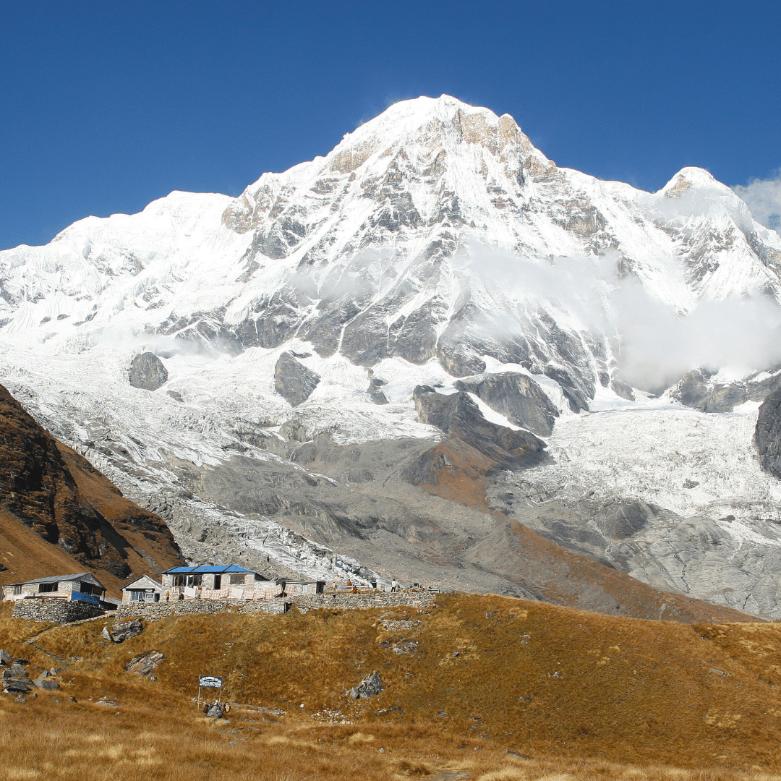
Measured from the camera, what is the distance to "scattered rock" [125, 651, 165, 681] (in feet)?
212

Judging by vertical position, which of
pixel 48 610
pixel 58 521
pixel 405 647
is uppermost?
pixel 58 521

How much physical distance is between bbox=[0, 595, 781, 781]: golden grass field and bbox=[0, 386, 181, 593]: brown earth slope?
54553mm

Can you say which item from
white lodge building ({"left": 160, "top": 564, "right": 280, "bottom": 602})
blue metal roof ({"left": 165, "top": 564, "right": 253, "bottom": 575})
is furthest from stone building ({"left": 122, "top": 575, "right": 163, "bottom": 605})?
blue metal roof ({"left": 165, "top": 564, "right": 253, "bottom": 575})

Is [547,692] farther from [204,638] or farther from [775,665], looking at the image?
[204,638]

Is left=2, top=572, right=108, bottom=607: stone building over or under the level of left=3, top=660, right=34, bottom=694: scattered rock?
over

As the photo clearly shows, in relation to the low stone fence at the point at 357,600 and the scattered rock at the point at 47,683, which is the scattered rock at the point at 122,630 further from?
the low stone fence at the point at 357,600

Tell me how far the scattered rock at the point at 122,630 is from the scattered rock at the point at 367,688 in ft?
59.6

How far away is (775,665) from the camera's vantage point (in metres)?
63.4

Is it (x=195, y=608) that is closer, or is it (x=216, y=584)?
A: (x=195, y=608)

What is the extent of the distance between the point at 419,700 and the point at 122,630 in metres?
23.7

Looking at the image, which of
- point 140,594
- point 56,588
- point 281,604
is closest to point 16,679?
point 281,604

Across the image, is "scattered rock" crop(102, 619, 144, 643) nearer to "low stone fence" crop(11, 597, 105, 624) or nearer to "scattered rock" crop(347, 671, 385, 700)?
"low stone fence" crop(11, 597, 105, 624)

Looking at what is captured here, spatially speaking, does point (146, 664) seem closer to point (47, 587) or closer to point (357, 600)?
point (357, 600)

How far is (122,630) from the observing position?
70375mm
